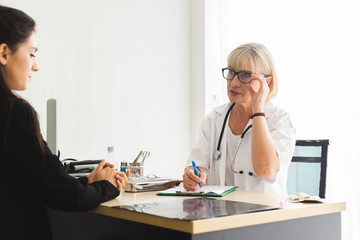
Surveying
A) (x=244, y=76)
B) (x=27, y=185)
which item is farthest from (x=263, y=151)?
(x=27, y=185)

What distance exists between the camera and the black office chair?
2.10 m

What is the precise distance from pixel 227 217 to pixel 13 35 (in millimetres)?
829

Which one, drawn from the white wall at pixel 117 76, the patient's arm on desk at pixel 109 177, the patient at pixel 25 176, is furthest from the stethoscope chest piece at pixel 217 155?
the white wall at pixel 117 76

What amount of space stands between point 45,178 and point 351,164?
2040 mm

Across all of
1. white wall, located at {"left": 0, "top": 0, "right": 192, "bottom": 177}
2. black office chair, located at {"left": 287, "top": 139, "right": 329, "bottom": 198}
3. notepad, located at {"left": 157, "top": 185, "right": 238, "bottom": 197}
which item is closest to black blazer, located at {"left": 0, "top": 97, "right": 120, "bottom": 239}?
notepad, located at {"left": 157, "top": 185, "right": 238, "bottom": 197}

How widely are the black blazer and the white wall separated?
1733 mm

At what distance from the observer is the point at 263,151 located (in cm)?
177

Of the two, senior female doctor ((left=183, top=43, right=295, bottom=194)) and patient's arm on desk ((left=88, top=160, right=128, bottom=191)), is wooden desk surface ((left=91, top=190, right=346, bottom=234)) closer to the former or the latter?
patient's arm on desk ((left=88, top=160, right=128, bottom=191))

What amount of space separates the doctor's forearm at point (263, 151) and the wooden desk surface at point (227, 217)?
0.26m

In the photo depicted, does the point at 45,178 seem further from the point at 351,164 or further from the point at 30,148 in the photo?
the point at 351,164

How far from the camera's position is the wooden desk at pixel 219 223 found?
40.3 inches

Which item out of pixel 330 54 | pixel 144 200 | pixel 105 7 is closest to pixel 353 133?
pixel 330 54

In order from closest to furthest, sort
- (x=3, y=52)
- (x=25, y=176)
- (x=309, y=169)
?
1. (x=25, y=176)
2. (x=3, y=52)
3. (x=309, y=169)

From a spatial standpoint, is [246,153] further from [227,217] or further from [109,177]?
[227,217]
